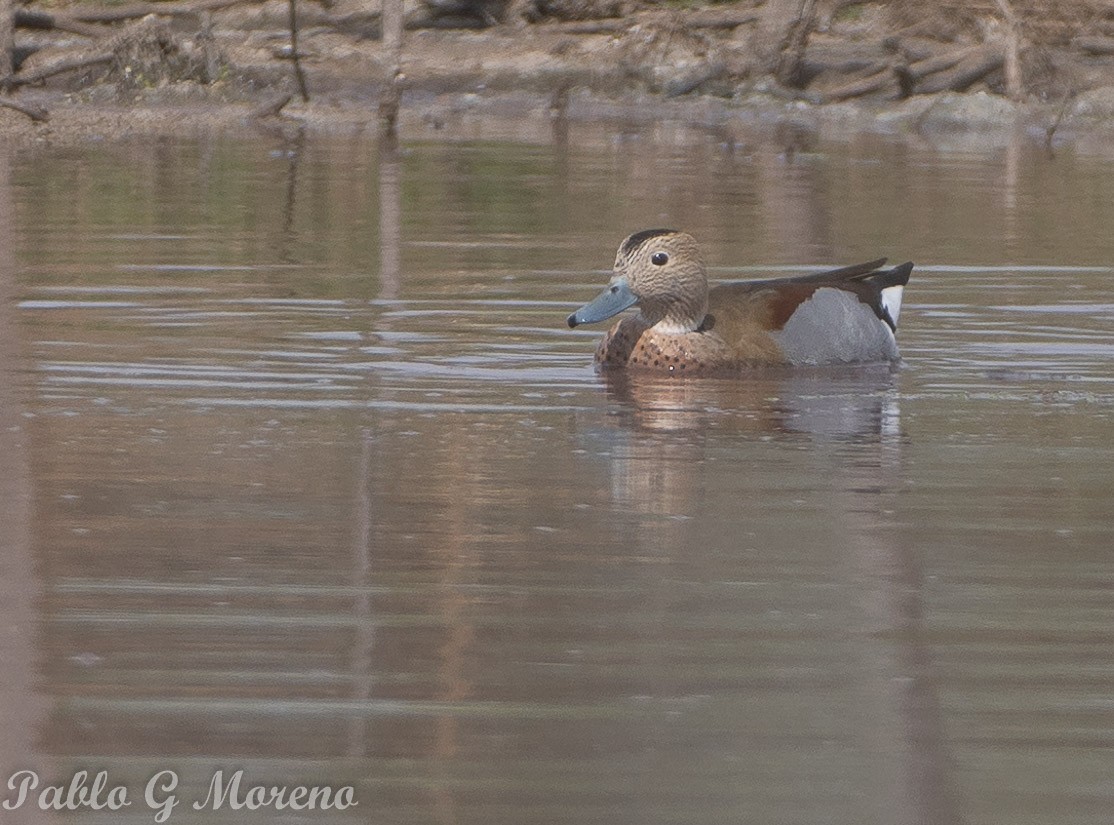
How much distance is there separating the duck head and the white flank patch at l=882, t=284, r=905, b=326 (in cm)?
92

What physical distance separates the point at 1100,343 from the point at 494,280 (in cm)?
355

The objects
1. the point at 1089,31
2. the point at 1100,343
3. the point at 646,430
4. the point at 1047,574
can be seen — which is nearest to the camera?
the point at 1047,574

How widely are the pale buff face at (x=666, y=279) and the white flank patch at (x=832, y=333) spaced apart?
0.38 meters

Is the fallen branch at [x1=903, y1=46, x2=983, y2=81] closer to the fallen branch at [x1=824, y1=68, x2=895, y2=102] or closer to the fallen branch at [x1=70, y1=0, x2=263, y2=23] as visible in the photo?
the fallen branch at [x1=824, y1=68, x2=895, y2=102]

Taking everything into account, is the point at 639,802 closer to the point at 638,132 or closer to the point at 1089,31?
the point at 638,132

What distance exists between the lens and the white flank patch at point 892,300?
1047cm

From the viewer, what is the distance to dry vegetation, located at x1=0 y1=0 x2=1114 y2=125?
1208 inches

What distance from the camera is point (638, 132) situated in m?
28.3

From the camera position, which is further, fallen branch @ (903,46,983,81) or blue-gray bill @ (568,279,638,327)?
fallen branch @ (903,46,983,81)

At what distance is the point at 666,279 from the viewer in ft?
32.6

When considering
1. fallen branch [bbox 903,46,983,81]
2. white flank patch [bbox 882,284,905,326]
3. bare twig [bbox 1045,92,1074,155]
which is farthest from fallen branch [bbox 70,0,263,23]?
white flank patch [bbox 882,284,905,326]

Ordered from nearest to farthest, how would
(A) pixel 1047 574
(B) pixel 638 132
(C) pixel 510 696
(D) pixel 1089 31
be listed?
(C) pixel 510 696 → (A) pixel 1047 574 → (B) pixel 638 132 → (D) pixel 1089 31

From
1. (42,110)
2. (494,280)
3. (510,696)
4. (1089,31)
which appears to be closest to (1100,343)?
(494,280)

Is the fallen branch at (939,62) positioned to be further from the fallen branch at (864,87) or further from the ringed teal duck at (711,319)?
the ringed teal duck at (711,319)
